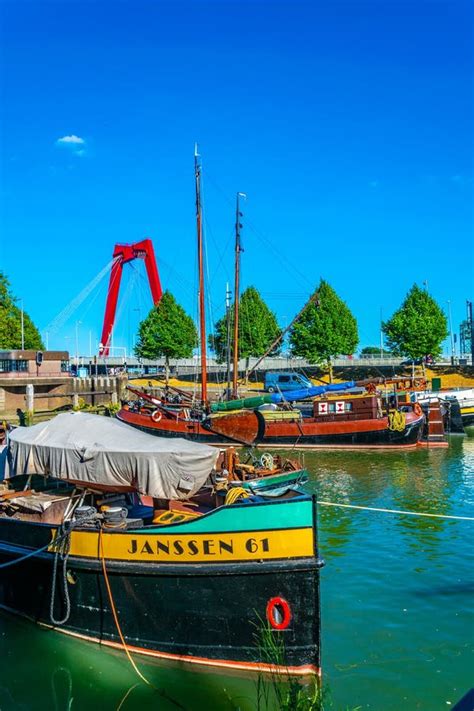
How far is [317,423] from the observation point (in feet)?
108

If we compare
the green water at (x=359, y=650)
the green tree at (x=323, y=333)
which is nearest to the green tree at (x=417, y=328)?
the green tree at (x=323, y=333)

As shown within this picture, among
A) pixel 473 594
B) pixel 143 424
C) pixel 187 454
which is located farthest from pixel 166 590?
pixel 143 424

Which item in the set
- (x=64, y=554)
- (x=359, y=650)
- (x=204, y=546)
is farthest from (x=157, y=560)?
(x=359, y=650)

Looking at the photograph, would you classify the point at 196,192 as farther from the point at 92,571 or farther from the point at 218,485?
the point at 92,571

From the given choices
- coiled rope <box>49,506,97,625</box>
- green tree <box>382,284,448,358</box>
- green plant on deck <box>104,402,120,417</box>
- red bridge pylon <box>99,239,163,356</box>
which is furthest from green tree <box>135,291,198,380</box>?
coiled rope <box>49,506,97,625</box>

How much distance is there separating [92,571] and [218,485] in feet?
13.5

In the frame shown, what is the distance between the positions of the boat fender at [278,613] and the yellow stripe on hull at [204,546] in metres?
0.66

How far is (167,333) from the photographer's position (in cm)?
6581

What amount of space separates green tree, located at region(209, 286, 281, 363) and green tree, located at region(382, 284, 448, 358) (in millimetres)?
13372

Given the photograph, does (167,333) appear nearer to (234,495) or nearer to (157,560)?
(234,495)

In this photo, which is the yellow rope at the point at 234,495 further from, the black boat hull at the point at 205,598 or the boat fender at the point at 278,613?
the boat fender at the point at 278,613

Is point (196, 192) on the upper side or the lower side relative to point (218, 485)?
upper

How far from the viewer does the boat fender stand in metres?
8.29

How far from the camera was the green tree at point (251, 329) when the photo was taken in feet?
217
